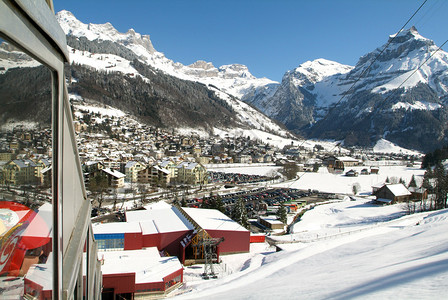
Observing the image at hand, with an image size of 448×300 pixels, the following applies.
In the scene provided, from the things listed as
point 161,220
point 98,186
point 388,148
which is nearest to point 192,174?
point 98,186

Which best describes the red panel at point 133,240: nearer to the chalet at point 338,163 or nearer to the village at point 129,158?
the village at point 129,158

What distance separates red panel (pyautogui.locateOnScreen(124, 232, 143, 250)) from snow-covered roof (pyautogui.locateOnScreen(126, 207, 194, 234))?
3.77ft

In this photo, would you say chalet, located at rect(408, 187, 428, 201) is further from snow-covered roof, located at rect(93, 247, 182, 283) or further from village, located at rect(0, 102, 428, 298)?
snow-covered roof, located at rect(93, 247, 182, 283)

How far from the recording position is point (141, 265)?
26.0ft

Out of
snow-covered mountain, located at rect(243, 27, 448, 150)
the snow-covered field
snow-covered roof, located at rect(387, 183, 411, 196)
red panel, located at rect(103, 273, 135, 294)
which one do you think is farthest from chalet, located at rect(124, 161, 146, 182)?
snow-covered mountain, located at rect(243, 27, 448, 150)

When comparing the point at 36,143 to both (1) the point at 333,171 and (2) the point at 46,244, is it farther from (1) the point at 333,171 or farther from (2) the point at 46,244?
(1) the point at 333,171

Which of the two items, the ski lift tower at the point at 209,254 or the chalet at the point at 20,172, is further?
the ski lift tower at the point at 209,254

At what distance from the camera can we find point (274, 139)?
8581 cm

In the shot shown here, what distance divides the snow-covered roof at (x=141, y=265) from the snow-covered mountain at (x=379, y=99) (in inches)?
2403

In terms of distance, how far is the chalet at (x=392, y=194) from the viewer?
2116 centimetres

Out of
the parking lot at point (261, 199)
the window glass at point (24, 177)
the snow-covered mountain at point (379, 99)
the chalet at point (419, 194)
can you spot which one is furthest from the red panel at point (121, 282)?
the snow-covered mountain at point (379, 99)

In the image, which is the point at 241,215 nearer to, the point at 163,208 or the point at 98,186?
the point at 163,208

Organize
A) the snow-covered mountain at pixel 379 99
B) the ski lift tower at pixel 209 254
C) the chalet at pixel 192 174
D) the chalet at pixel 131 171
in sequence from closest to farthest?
the ski lift tower at pixel 209 254 < the chalet at pixel 131 171 < the chalet at pixel 192 174 < the snow-covered mountain at pixel 379 99

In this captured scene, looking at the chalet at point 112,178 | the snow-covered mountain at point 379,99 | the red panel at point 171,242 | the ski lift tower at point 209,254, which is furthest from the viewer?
the snow-covered mountain at point 379,99
